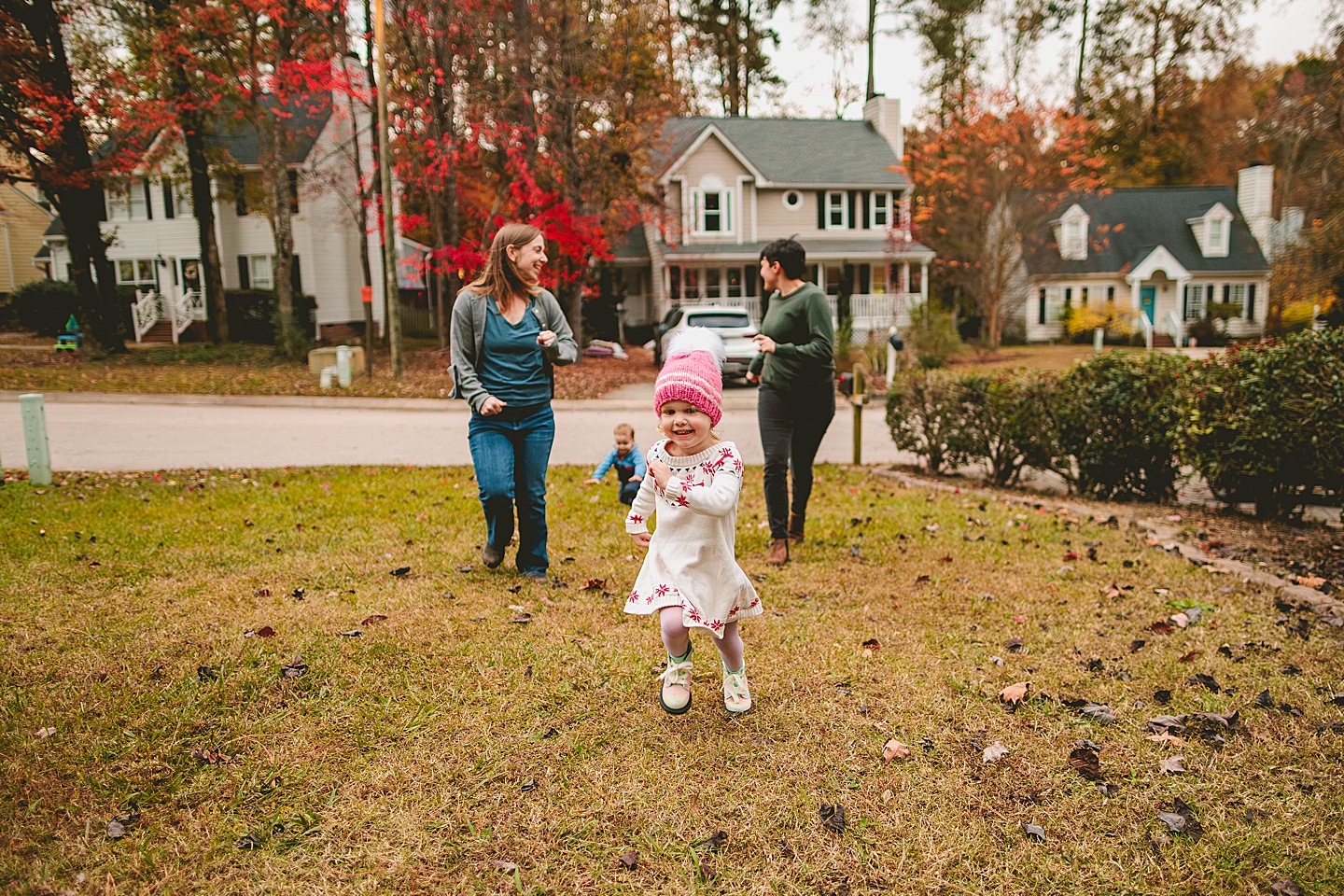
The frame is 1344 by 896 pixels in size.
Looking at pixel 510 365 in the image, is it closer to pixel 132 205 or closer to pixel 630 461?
pixel 630 461

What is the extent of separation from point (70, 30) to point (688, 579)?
24.1m

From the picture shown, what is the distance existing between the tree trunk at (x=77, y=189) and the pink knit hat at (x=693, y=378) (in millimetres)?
18549

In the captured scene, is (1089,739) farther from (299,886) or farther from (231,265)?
(231,265)

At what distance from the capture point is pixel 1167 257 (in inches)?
1437

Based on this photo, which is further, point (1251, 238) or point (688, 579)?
point (1251, 238)

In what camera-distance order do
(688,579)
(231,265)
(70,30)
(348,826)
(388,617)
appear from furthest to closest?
(231,265) → (70,30) → (388,617) → (688,579) → (348,826)

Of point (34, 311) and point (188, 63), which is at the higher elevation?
point (188, 63)

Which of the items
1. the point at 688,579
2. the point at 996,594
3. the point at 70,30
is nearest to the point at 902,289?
the point at 70,30

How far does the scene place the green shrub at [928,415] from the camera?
29.7 feet

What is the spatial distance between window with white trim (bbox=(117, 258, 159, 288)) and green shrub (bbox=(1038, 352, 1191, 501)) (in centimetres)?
3428

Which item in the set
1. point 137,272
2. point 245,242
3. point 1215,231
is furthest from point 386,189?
point 1215,231

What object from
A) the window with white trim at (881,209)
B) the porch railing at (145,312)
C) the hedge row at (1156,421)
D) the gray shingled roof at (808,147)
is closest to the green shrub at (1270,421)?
the hedge row at (1156,421)

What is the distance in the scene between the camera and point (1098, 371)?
7930 mm

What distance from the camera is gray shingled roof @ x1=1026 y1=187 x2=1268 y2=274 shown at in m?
37.3
